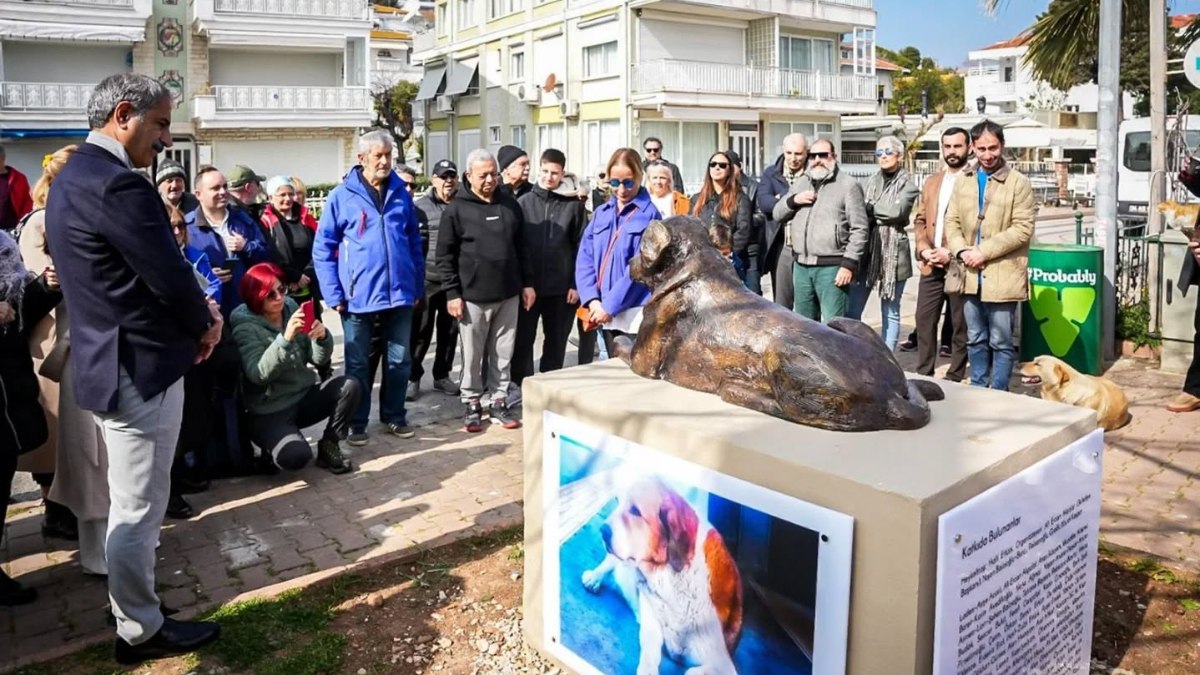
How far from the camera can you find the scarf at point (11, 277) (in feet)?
14.0

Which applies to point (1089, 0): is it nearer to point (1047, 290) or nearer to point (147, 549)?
point (1047, 290)

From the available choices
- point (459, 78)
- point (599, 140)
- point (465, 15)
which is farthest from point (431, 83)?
point (599, 140)

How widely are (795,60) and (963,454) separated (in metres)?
35.4

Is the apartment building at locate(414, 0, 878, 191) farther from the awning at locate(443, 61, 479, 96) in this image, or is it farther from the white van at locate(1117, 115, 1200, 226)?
the white van at locate(1117, 115, 1200, 226)

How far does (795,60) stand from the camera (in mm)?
36125

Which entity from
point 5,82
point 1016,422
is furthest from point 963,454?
point 5,82

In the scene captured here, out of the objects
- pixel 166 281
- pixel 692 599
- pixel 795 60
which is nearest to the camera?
pixel 692 599

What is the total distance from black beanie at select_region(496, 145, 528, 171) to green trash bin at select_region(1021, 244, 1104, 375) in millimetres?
4330

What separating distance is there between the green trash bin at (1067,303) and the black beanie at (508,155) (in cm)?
433

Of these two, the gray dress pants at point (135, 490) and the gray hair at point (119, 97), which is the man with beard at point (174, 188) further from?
the gray dress pants at point (135, 490)

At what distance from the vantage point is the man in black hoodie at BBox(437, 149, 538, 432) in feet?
22.3

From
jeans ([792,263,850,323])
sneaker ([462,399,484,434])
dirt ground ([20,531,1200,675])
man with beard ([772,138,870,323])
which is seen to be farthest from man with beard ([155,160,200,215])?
jeans ([792,263,850,323])

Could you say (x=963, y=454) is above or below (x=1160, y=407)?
above

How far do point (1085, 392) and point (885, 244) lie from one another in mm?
2025
